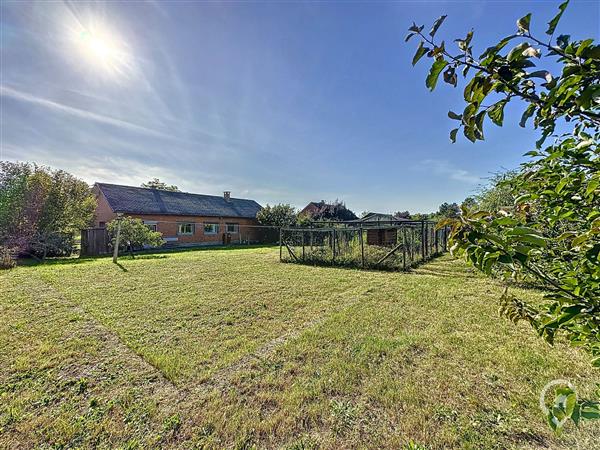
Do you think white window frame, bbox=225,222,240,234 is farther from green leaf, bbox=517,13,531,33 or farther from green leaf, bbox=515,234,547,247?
green leaf, bbox=515,234,547,247

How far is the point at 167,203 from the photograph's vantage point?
2108cm

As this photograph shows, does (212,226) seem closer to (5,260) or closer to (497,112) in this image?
(5,260)

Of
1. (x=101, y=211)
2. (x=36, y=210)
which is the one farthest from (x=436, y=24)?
(x=101, y=211)

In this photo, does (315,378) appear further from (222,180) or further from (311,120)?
(222,180)

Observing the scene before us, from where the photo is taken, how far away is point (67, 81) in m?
7.16

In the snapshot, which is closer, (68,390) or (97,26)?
(68,390)

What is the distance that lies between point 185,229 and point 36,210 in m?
8.98

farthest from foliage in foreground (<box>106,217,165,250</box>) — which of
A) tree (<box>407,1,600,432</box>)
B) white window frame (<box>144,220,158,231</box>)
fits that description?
tree (<box>407,1,600,432</box>)

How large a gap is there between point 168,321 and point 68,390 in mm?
1830

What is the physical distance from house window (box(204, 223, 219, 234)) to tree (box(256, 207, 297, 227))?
430 centimetres

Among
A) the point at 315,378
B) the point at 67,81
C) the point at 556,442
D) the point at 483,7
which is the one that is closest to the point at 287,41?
the point at 483,7

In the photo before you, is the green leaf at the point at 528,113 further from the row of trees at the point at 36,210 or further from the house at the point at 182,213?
the house at the point at 182,213

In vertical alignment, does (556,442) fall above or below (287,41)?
below

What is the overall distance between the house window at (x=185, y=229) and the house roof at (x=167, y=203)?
0.93m
